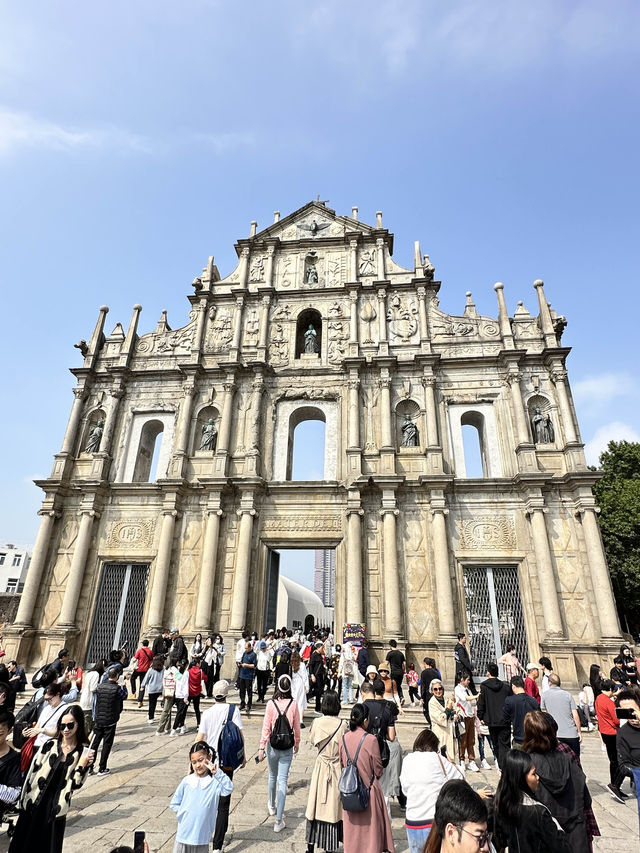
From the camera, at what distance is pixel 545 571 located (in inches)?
608

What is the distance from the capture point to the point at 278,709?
19.5 ft

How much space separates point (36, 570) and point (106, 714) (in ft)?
39.5

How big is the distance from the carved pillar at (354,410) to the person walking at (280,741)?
12211 mm

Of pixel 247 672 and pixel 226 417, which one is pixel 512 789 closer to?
pixel 247 672

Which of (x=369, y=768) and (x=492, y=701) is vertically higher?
(x=492, y=701)

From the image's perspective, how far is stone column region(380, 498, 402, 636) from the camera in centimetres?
1533

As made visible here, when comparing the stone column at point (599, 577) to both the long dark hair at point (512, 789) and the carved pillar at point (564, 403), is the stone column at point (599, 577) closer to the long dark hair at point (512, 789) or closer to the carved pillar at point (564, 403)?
the carved pillar at point (564, 403)

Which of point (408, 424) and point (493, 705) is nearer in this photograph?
point (493, 705)

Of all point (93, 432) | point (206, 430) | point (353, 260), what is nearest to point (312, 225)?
point (353, 260)

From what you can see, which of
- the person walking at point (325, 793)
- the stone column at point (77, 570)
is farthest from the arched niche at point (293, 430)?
the person walking at point (325, 793)

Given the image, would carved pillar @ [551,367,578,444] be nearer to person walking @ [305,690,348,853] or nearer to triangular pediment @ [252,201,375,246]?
triangular pediment @ [252,201,375,246]

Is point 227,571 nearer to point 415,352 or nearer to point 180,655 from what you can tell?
point 180,655

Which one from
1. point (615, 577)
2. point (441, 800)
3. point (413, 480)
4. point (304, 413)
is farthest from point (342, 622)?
point (615, 577)

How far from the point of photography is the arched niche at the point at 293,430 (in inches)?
729
